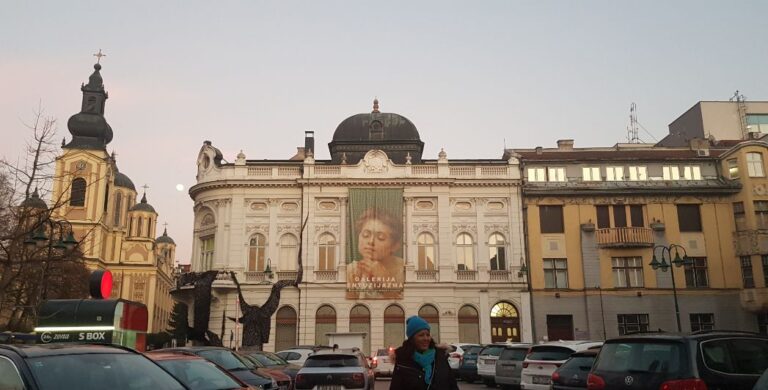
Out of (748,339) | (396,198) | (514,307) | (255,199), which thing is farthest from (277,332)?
(748,339)

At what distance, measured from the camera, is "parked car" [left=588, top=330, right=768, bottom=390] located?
26.9ft

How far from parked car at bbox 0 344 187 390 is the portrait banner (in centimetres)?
3347

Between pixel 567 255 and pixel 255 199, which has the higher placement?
pixel 255 199

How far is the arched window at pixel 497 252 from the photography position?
41031 mm

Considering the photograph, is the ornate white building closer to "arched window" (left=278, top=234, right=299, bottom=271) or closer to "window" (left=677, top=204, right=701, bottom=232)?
"arched window" (left=278, top=234, right=299, bottom=271)

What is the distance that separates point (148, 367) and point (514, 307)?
3607cm

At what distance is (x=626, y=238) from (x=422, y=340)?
37136 mm

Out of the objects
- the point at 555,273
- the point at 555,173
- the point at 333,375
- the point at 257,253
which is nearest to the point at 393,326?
the point at 257,253

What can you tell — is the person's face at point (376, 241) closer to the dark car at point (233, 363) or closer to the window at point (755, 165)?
the window at point (755, 165)

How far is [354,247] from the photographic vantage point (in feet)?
132

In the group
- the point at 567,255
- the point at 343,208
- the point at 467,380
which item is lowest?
the point at 467,380

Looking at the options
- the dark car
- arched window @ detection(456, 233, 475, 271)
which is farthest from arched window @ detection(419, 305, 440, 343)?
the dark car

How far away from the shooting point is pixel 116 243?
281 ft

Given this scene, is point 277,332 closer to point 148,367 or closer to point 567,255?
point 567,255
